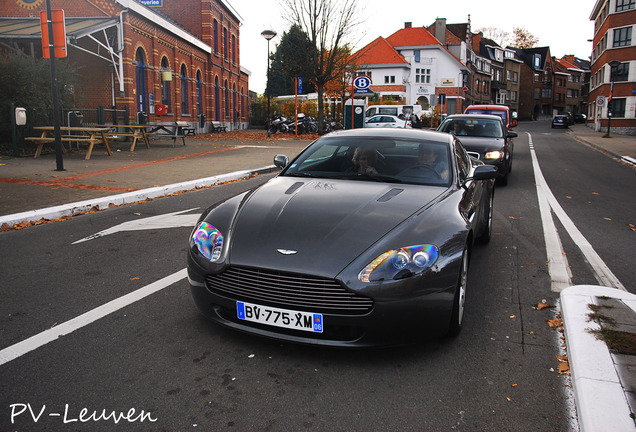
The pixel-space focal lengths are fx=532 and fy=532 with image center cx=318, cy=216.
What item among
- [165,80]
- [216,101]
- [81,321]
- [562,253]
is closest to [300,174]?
[81,321]

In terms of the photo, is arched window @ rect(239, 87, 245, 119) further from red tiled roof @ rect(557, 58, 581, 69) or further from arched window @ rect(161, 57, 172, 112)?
red tiled roof @ rect(557, 58, 581, 69)

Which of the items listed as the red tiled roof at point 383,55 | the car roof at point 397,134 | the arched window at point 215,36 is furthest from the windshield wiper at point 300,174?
the red tiled roof at point 383,55

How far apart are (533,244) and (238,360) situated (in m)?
4.53

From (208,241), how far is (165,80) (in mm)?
27821

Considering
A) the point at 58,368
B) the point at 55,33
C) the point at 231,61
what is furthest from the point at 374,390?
the point at 231,61

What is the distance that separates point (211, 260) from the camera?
3.40 meters

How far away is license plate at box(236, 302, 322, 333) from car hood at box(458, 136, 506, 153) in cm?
939

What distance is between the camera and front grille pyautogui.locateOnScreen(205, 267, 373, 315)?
10.1 ft

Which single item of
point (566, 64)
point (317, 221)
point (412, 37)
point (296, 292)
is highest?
point (566, 64)

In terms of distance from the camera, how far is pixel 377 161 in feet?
15.5

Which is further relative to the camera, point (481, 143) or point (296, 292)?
point (481, 143)

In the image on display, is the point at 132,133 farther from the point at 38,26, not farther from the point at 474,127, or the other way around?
the point at 474,127

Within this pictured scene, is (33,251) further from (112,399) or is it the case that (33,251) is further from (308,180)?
(112,399)

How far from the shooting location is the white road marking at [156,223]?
687 centimetres
